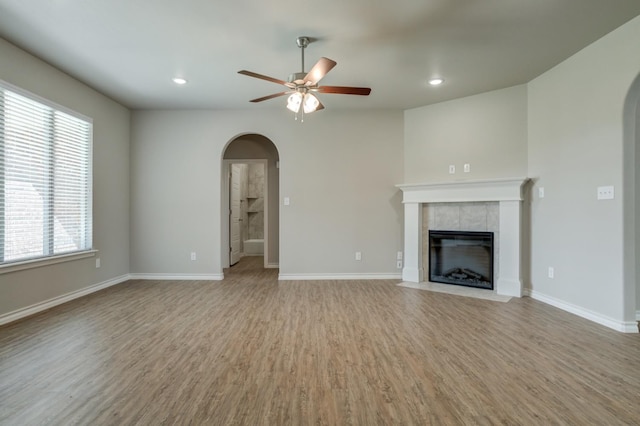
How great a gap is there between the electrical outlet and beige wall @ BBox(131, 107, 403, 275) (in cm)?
245

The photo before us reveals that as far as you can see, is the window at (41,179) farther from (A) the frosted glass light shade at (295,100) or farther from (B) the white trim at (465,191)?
(B) the white trim at (465,191)

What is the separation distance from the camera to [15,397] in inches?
70.9

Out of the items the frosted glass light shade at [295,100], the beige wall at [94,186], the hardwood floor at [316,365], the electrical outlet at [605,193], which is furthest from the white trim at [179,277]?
the electrical outlet at [605,193]

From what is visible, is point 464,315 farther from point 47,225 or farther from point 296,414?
point 47,225

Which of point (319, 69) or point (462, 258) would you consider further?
point (462, 258)

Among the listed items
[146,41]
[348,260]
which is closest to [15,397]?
[146,41]

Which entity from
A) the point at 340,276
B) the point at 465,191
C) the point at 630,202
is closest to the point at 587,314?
the point at 630,202

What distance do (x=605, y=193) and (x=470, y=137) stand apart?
183cm

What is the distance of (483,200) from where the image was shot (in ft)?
13.7

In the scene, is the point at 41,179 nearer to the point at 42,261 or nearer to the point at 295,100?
the point at 42,261

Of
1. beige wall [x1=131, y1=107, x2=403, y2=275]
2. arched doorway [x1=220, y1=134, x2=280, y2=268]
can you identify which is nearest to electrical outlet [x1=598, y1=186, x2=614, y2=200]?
beige wall [x1=131, y1=107, x2=403, y2=275]

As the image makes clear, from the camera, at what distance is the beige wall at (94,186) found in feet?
10.2

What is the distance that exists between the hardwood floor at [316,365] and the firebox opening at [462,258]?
0.80 m

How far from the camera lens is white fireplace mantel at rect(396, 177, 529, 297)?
395 cm
